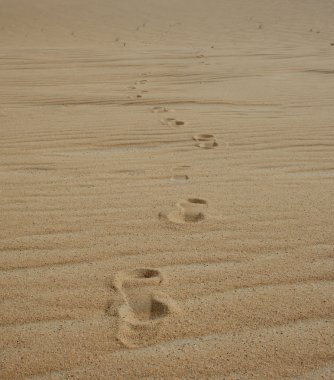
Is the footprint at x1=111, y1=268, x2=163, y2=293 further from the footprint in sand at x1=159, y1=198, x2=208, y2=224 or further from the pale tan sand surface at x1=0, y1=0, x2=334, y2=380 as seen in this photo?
the footprint in sand at x1=159, y1=198, x2=208, y2=224

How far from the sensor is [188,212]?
98.3 inches

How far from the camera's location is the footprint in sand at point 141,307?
5.19ft

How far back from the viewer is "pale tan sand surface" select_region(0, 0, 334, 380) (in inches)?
60.5

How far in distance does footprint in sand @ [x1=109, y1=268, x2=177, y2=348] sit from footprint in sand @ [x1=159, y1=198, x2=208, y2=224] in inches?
20.3

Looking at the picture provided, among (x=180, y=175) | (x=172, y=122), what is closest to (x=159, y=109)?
(x=172, y=122)

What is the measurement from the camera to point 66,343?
1554 millimetres

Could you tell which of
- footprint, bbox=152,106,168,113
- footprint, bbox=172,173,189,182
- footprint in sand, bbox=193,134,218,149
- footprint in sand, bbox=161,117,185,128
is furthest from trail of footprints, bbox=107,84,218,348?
footprint, bbox=152,106,168,113

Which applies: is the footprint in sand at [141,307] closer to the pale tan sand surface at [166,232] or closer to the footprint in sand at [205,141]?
the pale tan sand surface at [166,232]

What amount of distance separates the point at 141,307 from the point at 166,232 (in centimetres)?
60

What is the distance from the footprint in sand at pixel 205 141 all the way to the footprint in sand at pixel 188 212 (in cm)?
107

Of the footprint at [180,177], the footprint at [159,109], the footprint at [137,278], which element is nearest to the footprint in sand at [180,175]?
the footprint at [180,177]

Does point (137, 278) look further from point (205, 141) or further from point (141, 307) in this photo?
point (205, 141)

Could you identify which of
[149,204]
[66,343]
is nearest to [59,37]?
[149,204]

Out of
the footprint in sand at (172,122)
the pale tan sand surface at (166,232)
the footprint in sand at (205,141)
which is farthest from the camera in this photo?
the footprint in sand at (172,122)
